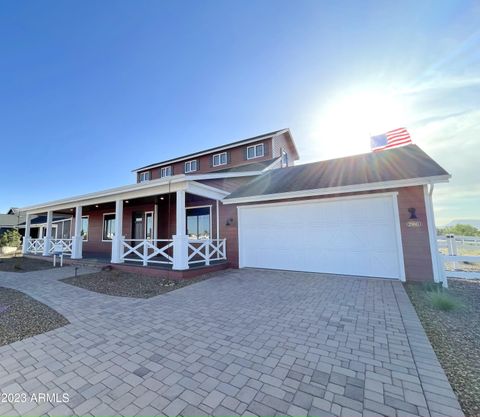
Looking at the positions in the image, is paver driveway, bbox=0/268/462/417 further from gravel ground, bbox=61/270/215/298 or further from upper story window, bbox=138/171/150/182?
upper story window, bbox=138/171/150/182

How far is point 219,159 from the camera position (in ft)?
53.5

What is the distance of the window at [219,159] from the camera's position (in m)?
16.1

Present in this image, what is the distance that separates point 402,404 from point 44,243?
55.7ft

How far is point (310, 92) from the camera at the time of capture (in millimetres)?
9359

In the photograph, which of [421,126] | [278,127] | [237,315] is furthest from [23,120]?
[421,126]

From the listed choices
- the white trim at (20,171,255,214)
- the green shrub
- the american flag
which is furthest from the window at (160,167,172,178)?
the american flag

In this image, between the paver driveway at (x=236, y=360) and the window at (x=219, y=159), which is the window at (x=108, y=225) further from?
the paver driveway at (x=236, y=360)

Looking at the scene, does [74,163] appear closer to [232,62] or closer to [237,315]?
[232,62]

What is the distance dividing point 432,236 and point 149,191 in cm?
917

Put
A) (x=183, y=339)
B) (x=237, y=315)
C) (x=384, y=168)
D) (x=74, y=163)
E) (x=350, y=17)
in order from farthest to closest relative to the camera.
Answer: (x=74, y=163) → (x=384, y=168) → (x=350, y=17) → (x=237, y=315) → (x=183, y=339)

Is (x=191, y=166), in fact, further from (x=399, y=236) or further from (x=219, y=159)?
(x=399, y=236)

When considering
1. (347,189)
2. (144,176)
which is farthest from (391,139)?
(144,176)

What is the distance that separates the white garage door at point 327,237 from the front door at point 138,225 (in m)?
7.05

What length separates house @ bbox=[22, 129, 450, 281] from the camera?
20.8 feet
